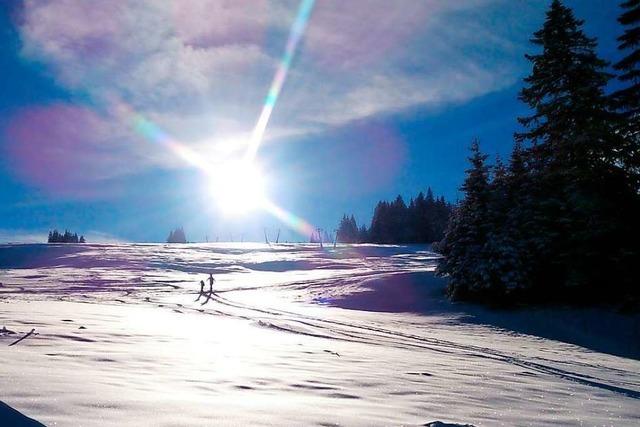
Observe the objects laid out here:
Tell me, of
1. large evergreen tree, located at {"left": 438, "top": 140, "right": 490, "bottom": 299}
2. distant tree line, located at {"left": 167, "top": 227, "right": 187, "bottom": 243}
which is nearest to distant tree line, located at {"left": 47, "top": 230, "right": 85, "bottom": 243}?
distant tree line, located at {"left": 167, "top": 227, "right": 187, "bottom": 243}

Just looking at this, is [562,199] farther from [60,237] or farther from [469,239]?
[60,237]

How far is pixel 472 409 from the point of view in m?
4.11

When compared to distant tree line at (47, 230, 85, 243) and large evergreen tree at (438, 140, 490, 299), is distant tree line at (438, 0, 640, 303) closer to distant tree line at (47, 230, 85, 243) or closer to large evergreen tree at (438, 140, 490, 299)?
large evergreen tree at (438, 140, 490, 299)

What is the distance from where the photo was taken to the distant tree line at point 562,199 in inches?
789

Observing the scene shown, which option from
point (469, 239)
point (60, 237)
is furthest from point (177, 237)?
point (469, 239)

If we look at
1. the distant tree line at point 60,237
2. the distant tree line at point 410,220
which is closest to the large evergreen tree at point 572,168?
the distant tree line at point 410,220

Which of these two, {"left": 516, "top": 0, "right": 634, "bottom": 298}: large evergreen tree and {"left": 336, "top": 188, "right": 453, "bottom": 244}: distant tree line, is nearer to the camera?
{"left": 516, "top": 0, "right": 634, "bottom": 298}: large evergreen tree

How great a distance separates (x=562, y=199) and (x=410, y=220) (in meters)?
75.9

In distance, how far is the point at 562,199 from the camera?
22844 mm

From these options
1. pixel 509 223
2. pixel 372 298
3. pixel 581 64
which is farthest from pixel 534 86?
pixel 372 298

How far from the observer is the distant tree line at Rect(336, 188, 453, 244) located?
9425cm

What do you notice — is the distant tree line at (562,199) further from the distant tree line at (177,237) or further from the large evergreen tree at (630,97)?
the distant tree line at (177,237)

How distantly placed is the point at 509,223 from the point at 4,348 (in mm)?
23715

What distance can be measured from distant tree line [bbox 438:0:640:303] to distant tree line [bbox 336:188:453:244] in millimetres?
66263
